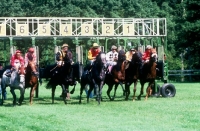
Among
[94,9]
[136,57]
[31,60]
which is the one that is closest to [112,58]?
[136,57]

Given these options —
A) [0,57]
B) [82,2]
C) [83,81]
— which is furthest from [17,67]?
[82,2]

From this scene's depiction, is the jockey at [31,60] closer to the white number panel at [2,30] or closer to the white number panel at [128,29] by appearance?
the white number panel at [2,30]

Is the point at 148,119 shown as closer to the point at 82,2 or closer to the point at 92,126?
the point at 92,126

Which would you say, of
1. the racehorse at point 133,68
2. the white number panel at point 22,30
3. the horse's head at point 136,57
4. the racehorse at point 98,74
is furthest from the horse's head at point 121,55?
the white number panel at point 22,30

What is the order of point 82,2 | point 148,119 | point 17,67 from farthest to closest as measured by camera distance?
point 82,2 → point 17,67 → point 148,119

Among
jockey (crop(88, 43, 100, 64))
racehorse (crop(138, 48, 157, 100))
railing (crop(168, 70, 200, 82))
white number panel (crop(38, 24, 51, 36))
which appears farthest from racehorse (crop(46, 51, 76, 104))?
railing (crop(168, 70, 200, 82))

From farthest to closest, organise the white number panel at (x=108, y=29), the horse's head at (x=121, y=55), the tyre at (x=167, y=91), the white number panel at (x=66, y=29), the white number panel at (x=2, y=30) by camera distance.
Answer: the white number panel at (x=108, y=29)
the white number panel at (x=66, y=29)
the white number panel at (x=2, y=30)
the tyre at (x=167, y=91)
the horse's head at (x=121, y=55)

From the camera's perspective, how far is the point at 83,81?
931 inches

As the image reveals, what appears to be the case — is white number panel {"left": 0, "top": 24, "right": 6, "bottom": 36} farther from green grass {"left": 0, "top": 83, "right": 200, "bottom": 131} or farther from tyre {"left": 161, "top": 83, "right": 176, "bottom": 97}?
green grass {"left": 0, "top": 83, "right": 200, "bottom": 131}

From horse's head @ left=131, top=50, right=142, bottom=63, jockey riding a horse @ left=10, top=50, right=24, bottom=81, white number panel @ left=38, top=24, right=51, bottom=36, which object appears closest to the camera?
jockey riding a horse @ left=10, top=50, right=24, bottom=81

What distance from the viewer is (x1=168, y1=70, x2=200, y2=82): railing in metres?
50.7

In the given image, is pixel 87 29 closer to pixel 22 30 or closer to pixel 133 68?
pixel 22 30

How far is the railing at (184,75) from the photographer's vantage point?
5069 centimetres

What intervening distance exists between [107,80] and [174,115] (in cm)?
764
